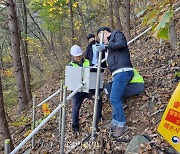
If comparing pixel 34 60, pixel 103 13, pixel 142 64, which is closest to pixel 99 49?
pixel 142 64

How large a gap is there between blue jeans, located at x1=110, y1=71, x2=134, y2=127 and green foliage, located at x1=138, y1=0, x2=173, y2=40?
241 cm

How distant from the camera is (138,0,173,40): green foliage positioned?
2244 millimetres

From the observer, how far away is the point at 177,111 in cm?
376

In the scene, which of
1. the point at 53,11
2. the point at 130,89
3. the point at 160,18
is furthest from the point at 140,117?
the point at 53,11

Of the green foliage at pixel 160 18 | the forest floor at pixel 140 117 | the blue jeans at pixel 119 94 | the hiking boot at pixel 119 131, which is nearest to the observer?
the green foliage at pixel 160 18

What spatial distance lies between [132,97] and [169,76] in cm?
99

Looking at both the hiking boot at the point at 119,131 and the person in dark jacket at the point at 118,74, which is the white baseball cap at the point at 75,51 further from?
the hiking boot at the point at 119,131

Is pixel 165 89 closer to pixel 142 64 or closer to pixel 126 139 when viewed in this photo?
pixel 126 139

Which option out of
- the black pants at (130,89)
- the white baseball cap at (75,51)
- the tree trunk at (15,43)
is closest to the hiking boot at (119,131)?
the black pants at (130,89)

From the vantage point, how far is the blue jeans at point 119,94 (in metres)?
5.45

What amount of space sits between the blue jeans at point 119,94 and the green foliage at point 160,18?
94.8 inches

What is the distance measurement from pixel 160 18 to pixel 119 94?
10.3ft

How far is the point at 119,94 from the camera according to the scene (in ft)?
18.1

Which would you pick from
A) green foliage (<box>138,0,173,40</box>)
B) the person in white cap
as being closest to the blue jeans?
the person in white cap
